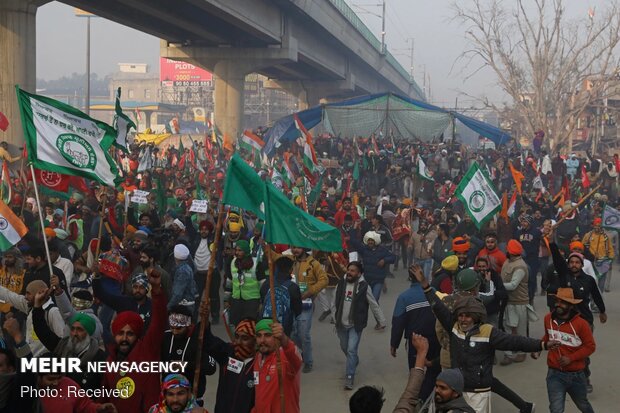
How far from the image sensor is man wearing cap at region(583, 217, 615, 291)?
12.9m

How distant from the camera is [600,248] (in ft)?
42.2

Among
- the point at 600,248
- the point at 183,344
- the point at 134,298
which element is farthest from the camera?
the point at 600,248

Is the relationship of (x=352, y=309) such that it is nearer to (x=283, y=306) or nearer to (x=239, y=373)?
(x=283, y=306)

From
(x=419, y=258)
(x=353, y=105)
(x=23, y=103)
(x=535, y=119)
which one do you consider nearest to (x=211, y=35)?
(x=353, y=105)

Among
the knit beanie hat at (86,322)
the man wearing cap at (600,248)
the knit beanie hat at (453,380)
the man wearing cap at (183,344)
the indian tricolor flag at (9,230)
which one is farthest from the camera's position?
the man wearing cap at (600,248)

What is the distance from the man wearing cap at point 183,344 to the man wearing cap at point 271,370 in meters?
0.41

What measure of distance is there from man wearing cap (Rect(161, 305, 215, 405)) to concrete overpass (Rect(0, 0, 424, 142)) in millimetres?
16451

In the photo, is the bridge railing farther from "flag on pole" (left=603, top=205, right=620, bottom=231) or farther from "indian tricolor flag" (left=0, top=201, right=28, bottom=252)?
"indian tricolor flag" (left=0, top=201, right=28, bottom=252)

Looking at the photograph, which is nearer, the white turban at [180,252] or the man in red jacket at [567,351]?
the man in red jacket at [567,351]

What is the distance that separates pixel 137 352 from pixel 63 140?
2891mm

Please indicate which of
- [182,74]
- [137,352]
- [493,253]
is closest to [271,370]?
[137,352]

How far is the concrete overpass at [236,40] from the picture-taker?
69.1ft

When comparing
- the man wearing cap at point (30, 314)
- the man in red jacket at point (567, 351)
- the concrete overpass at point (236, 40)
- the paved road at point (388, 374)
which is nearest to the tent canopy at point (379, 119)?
the concrete overpass at point (236, 40)

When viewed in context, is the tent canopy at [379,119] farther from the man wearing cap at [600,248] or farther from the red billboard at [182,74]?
the red billboard at [182,74]
